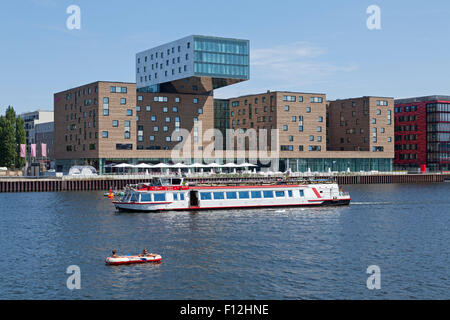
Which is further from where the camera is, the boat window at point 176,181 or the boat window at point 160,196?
the boat window at point 176,181

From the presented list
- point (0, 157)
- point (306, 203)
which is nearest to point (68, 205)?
point (306, 203)

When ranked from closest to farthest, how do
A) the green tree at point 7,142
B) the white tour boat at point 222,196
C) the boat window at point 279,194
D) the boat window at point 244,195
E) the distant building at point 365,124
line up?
the white tour boat at point 222,196
the boat window at point 244,195
the boat window at point 279,194
the green tree at point 7,142
the distant building at point 365,124

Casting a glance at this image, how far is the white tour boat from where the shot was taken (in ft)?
250

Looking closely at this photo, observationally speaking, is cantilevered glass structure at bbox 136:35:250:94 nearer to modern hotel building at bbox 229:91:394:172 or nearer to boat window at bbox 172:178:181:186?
modern hotel building at bbox 229:91:394:172

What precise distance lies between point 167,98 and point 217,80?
14724 mm

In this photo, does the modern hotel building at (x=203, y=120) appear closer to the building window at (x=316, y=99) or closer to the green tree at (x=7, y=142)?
the building window at (x=316, y=99)

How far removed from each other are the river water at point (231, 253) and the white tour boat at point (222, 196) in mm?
1963

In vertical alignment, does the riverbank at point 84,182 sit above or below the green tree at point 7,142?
below

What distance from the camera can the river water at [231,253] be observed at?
114ft

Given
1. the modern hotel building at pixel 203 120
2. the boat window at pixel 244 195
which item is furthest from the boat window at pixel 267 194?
the modern hotel building at pixel 203 120

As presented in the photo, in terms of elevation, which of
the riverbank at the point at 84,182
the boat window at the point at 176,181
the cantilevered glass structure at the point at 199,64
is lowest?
the riverbank at the point at 84,182

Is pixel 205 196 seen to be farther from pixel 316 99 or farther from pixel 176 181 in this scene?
pixel 316 99

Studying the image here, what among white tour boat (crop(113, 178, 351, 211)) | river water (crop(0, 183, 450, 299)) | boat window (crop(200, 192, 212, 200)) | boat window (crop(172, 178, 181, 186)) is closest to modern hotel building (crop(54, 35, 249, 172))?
white tour boat (crop(113, 178, 351, 211))

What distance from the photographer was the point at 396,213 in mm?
76250
